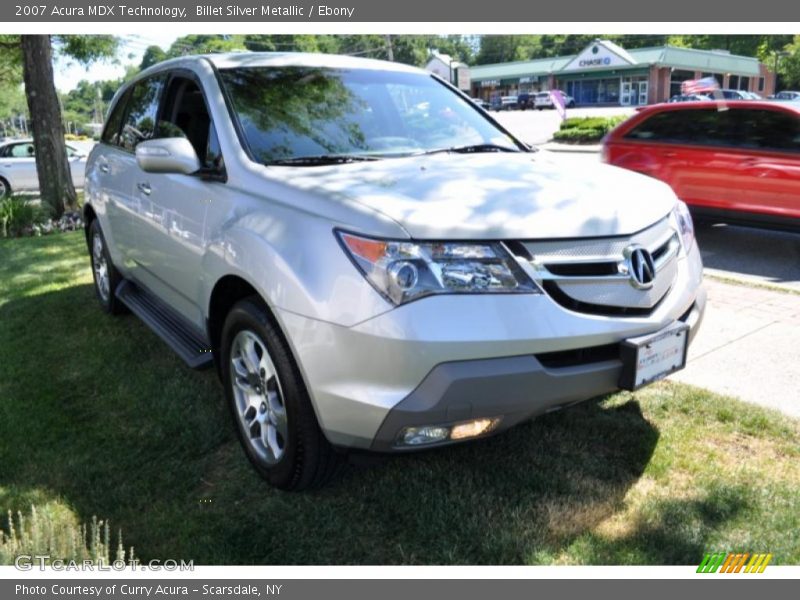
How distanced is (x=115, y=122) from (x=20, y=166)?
48.5 feet

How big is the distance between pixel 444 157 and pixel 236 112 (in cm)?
104

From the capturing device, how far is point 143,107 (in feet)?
15.7

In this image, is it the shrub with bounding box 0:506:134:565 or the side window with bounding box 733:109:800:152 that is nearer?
the shrub with bounding box 0:506:134:565

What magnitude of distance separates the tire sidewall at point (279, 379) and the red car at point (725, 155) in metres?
6.34

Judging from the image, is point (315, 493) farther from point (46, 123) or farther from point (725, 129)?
point (46, 123)

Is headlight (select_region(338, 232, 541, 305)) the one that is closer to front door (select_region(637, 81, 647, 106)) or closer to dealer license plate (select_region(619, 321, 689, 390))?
dealer license plate (select_region(619, 321, 689, 390))

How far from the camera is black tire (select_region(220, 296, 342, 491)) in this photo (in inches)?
110

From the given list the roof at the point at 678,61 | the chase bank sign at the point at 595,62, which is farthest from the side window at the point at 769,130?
the chase bank sign at the point at 595,62

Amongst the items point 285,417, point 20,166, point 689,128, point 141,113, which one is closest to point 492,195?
point 285,417

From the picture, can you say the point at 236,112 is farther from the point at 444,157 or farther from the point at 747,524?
the point at 747,524

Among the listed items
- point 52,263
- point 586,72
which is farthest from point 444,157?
point 586,72

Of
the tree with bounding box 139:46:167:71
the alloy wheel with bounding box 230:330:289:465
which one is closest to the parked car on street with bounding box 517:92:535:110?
the tree with bounding box 139:46:167:71

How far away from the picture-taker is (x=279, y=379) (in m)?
2.84
